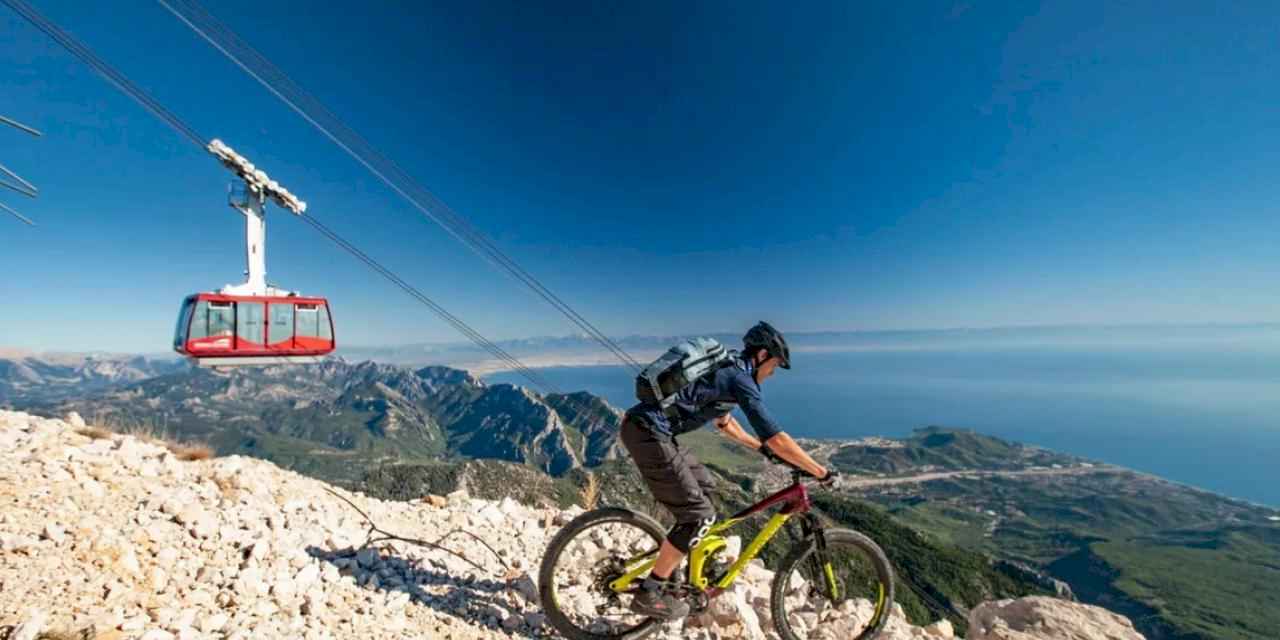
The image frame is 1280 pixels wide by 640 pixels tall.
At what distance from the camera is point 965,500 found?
550 feet

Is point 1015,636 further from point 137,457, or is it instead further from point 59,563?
point 137,457

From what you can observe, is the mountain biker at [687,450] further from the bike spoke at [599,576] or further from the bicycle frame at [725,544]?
the bike spoke at [599,576]

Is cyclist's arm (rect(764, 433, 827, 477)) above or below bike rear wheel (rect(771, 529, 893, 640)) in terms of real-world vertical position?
above

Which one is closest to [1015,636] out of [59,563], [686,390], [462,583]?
[686,390]

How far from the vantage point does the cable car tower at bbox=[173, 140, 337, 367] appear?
1048 cm

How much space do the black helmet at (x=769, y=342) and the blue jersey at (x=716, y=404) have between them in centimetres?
23

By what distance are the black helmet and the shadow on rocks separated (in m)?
3.77

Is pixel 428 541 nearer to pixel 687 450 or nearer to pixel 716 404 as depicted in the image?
pixel 687 450

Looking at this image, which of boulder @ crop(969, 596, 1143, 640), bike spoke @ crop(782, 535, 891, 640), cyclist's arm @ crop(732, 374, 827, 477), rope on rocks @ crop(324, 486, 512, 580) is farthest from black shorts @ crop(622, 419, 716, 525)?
boulder @ crop(969, 596, 1143, 640)

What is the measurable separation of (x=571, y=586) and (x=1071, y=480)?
261643 mm

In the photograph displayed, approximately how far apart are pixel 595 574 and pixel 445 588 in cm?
175

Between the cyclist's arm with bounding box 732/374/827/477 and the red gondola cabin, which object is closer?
the cyclist's arm with bounding box 732/374/827/477

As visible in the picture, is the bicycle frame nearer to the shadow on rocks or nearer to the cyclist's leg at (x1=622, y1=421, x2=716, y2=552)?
the cyclist's leg at (x1=622, y1=421, x2=716, y2=552)

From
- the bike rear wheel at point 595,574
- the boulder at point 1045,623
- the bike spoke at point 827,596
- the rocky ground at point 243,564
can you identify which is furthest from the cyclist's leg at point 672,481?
the boulder at point 1045,623
